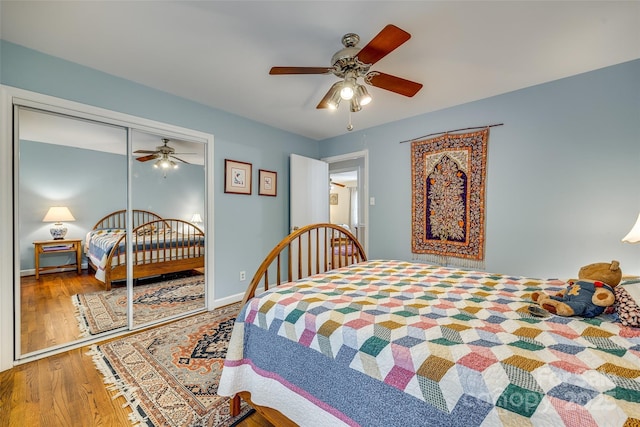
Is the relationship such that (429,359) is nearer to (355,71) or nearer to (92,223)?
(355,71)

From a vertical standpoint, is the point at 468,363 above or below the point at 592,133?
below

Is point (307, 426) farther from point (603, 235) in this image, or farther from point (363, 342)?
point (603, 235)

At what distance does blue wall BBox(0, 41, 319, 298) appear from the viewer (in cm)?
205

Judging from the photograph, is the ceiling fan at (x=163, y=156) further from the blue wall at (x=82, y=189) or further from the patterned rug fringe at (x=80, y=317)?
the patterned rug fringe at (x=80, y=317)

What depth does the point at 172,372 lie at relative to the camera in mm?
1879

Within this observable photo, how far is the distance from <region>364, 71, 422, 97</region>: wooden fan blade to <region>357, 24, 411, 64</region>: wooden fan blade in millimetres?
202

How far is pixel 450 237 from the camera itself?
9.96ft

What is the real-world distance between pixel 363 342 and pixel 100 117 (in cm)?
279

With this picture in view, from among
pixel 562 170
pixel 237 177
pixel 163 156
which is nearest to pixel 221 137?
pixel 237 177

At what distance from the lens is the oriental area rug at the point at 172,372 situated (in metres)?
1.50

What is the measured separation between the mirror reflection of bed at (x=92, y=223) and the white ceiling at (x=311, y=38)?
2.13ft

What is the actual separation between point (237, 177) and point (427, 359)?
300 cm

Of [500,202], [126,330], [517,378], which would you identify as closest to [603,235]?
[500,202]

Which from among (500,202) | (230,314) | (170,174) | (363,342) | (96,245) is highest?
(170,174)
